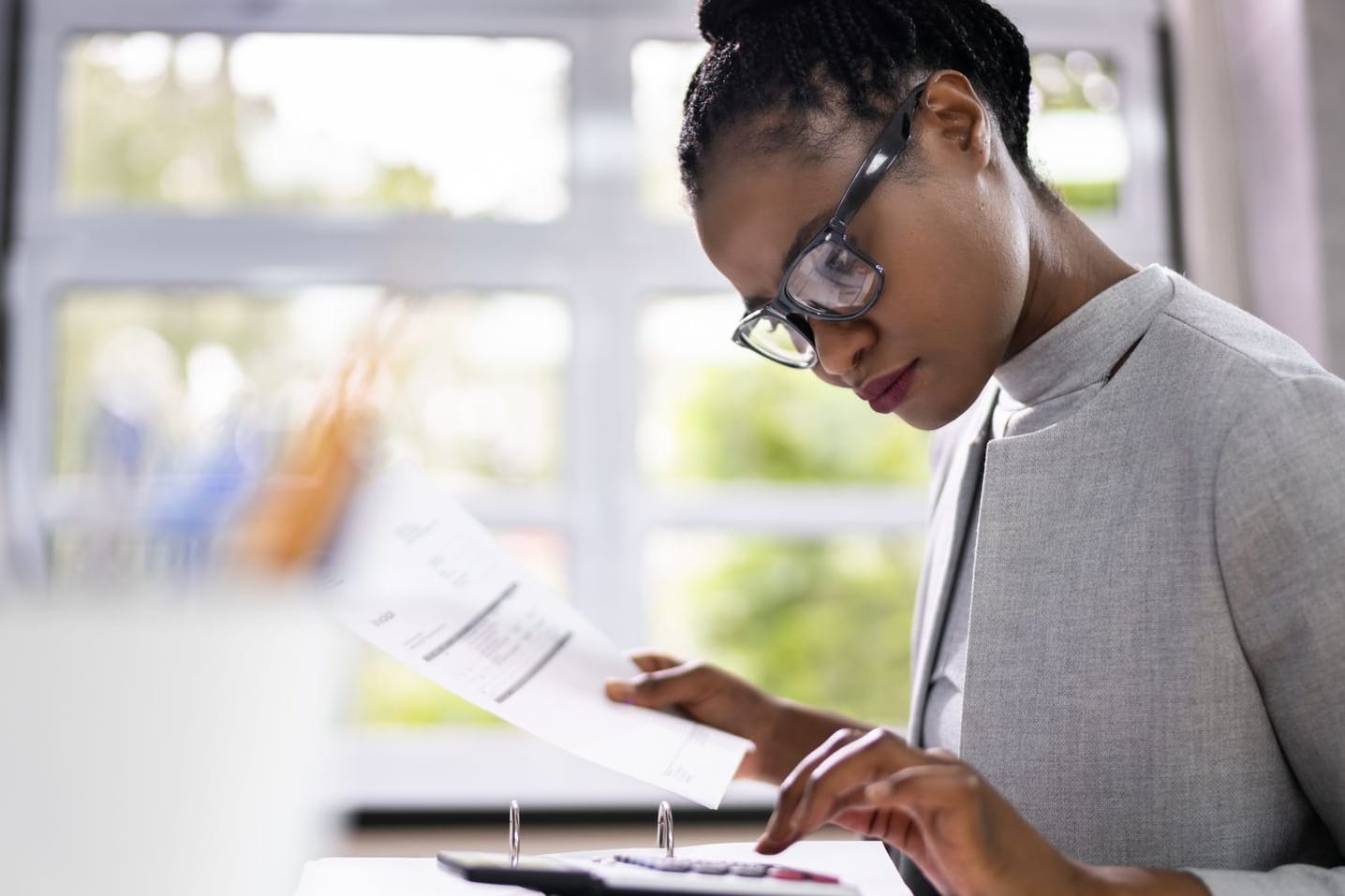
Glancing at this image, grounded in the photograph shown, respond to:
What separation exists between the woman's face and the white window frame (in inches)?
59.1

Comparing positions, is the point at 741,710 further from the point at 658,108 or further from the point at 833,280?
the point at 658,108

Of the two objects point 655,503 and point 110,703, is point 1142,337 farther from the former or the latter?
point 655,503

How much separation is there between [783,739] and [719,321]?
1.54 metres

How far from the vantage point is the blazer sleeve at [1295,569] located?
2.18ft

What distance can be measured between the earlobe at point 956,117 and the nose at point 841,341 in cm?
15

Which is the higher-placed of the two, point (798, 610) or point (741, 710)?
point (741, 710)

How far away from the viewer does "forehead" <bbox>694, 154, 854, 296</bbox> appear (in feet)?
2.73

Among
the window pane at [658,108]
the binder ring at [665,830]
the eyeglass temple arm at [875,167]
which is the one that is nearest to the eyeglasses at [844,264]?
the eyeglass temple arm at [875,167]

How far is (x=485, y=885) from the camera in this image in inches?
27.2

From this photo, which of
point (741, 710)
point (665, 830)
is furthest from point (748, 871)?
point (741, 710)

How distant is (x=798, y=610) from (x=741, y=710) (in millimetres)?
1393

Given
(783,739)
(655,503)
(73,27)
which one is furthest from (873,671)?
(73,27)

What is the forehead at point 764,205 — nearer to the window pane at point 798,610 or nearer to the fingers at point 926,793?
the fingers at point 926,793

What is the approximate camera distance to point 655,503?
2.38 meters
